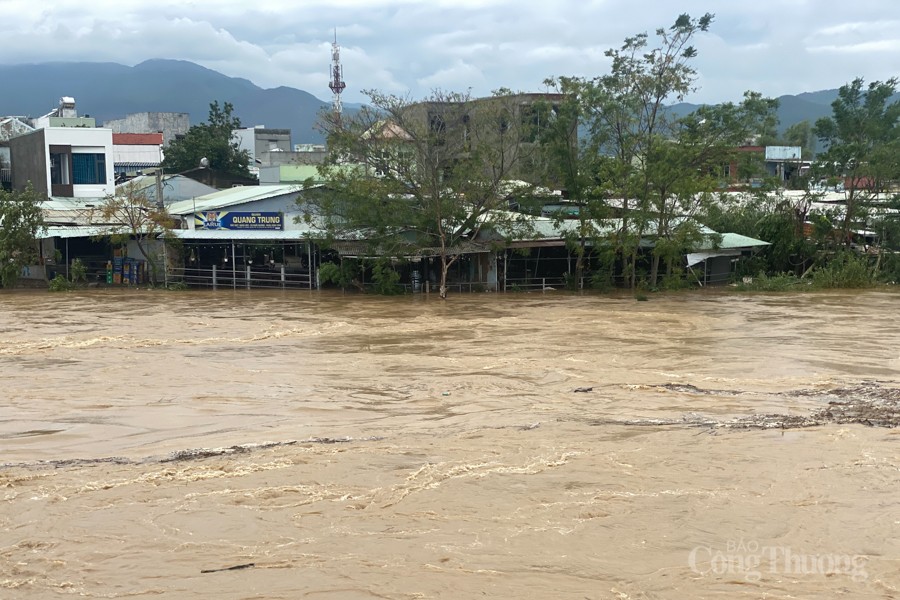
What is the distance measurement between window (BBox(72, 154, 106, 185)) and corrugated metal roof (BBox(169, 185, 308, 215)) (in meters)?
4.27

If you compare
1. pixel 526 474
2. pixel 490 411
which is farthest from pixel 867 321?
pixel 526 474

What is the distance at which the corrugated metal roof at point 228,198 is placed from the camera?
27688 millimetres

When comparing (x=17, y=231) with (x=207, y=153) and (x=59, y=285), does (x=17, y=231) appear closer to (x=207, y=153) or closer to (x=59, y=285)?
(x=59, y=285)

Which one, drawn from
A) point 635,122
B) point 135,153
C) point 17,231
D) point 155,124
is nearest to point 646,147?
point 635,122

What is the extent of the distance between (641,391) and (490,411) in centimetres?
237

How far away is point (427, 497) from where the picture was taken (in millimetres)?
7551

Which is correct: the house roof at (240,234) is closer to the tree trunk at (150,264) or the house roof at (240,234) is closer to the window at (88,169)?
the tree trunk at (150,264)

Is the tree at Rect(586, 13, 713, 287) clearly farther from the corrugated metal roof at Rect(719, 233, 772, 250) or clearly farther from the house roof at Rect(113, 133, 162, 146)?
the house roof at Rect(113, 133, 162, 146)

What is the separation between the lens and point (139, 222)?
90.8 ft

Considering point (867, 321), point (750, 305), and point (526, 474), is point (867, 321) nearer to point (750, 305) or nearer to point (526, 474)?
point (750, 305)

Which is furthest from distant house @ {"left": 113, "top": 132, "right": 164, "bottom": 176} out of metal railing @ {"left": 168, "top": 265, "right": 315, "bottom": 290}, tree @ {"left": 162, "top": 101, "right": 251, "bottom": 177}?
metal railing @ {"left": 168, "top": 265, "right": 315, "bottom": 290}

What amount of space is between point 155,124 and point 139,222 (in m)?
40.5

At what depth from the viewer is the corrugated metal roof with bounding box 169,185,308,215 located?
27.7m

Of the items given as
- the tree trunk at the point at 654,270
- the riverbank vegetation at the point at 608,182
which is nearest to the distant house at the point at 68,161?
the riverbank vegetation at the point at 608,182
